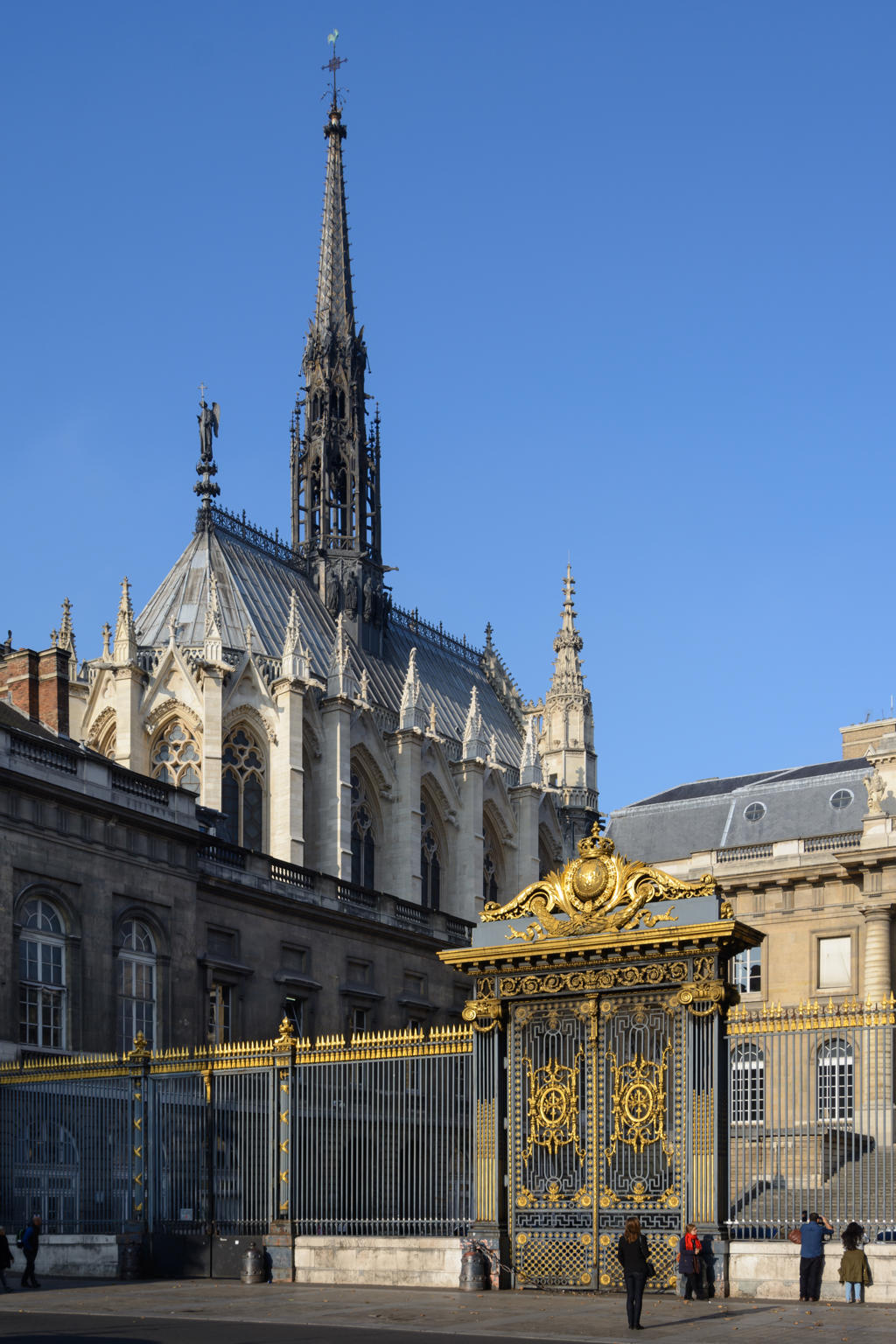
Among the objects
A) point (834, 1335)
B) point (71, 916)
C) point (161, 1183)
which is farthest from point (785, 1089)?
point (71, 916)

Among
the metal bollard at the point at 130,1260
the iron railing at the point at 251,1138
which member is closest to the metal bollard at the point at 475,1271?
the iron railing at the point at 251,1138

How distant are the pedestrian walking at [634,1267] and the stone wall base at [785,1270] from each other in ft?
6.35

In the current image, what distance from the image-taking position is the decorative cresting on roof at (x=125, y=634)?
5441 centimetres

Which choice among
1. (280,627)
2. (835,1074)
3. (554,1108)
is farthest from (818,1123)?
(280,627)

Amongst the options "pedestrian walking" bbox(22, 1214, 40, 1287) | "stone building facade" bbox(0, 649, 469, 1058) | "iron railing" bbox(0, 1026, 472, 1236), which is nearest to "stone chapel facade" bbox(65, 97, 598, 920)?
"stone building facade" bbox(0, 649, 469, 1058)

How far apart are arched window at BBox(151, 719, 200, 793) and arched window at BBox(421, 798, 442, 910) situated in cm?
1128

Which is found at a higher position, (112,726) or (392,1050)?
(112,726)

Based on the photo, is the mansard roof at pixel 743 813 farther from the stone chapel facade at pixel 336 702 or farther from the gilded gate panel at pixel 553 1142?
the gilded gate panel at pixel 553 1142

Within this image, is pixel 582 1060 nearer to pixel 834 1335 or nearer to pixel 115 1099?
pixel 834 1335

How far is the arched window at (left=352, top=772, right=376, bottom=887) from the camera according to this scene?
60719 mm

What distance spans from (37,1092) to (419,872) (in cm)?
3432

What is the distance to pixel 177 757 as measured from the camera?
55.0 metres

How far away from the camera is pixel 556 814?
73.6m

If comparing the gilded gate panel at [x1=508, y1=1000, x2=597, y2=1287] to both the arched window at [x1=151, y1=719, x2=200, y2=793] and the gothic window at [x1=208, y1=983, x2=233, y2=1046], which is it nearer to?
the gothic window at [x1=208, y1=983, x2=233, y2=1046]
